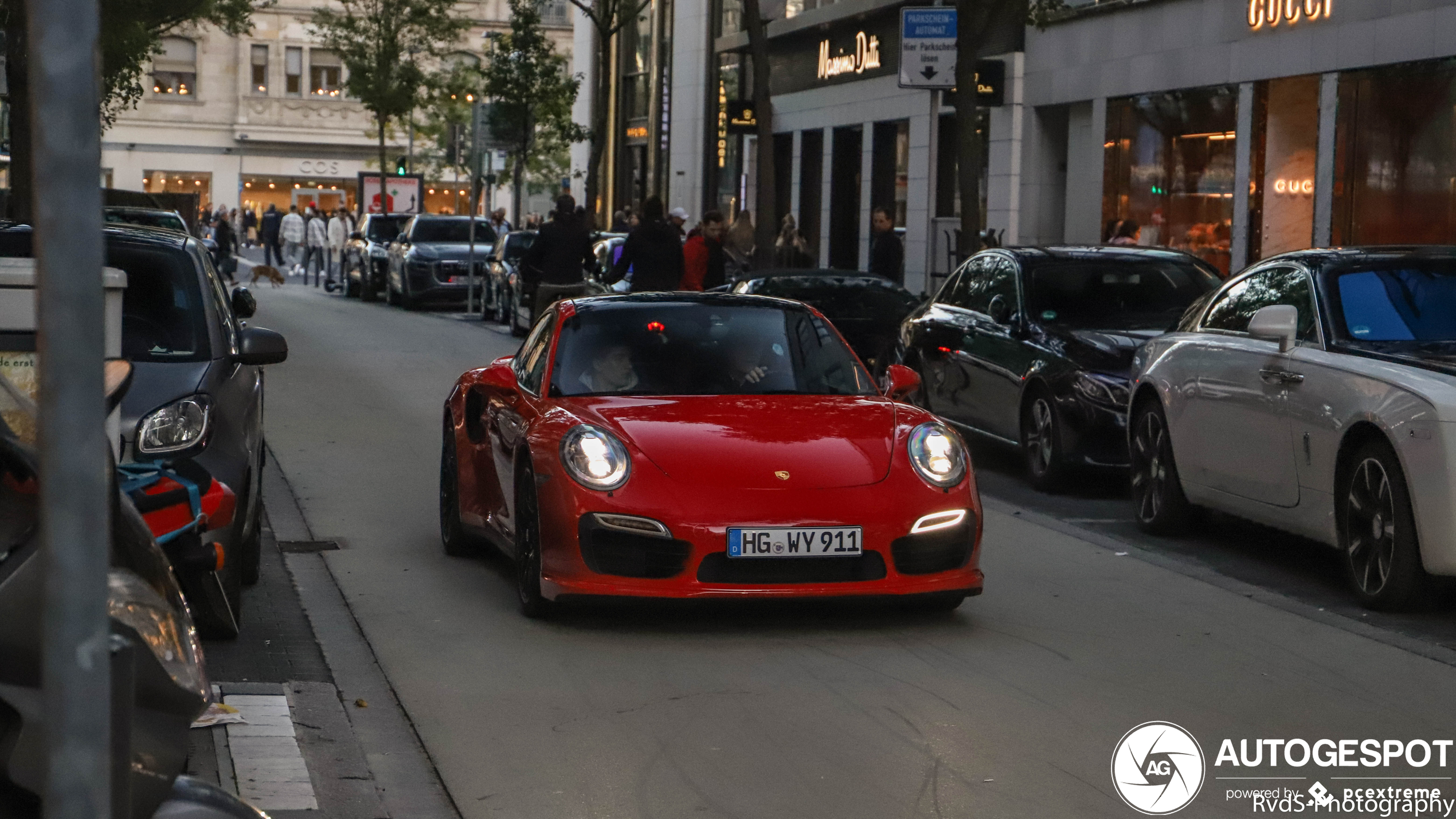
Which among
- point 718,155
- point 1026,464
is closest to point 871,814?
point 1026,464

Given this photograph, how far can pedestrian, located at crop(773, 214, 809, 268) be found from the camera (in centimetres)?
2619

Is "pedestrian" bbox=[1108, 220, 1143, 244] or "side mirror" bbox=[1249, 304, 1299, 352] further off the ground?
"pedestrian" bbox=[1108, 220, 1143, 244]

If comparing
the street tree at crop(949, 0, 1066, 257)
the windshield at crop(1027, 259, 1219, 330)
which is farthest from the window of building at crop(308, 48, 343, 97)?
the windshield at crop(1027, 259, 1219, 330)

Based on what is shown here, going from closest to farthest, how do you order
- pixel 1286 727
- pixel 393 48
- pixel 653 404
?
pixel 1286 727 → pixel 653 404 → pixel 393 48

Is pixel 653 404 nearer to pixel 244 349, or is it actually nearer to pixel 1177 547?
pixel 244 349

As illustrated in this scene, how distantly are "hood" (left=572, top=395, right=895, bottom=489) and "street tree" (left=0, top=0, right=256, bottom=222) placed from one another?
8.45ft

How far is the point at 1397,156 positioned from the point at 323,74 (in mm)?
77007

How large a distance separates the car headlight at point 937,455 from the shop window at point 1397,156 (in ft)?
41.5

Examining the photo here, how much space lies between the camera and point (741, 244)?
27.5 m

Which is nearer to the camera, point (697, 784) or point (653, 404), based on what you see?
point (697, 784)

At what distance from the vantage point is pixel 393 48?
59.7 metres

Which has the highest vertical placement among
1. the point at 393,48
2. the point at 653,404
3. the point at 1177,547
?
the point at 393,48

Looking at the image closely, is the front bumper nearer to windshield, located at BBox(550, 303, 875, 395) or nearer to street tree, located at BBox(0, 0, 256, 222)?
windshield, located at BBox(550, 303, 875, 395)

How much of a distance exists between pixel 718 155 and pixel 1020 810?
41701mm
